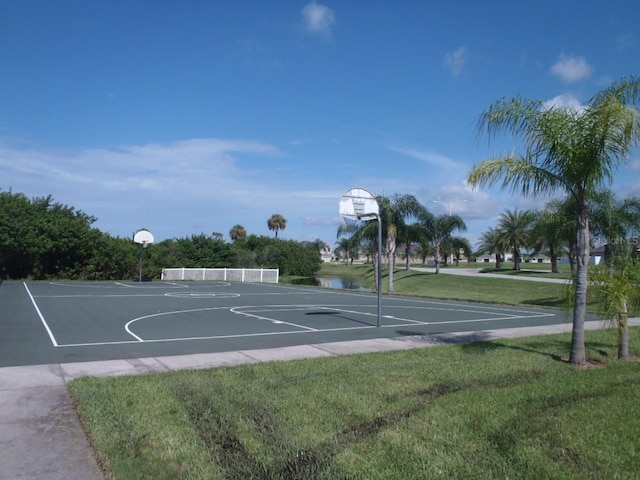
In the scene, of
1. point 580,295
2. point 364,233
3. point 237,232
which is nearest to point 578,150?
point 580,295

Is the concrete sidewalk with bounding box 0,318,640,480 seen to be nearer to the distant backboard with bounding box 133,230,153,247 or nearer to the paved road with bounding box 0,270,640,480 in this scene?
the paved road with bounding box 0,270,640,480

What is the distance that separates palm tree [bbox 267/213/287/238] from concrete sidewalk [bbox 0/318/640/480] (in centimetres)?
9298

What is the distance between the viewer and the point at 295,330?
1509 cm

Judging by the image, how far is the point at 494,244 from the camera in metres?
59.3

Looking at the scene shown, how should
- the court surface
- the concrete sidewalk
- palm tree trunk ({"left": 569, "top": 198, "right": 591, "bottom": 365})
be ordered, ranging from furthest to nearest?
the court surface, palm tree trunk ({"left": 569, "top": 198, "right": 591, "bottom": 365}), the concrete sidewalk

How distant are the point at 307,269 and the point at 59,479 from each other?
6510 cm

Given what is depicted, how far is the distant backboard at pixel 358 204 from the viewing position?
52.7 feet

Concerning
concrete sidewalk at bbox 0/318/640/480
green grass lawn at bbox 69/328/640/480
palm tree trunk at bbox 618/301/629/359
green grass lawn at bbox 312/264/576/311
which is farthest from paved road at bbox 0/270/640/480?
green grass lawn at bbox 312/264/576/311

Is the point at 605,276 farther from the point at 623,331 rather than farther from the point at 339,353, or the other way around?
the point at 339,353

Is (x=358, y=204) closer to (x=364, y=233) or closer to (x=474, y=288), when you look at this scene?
(x=364, y=233)

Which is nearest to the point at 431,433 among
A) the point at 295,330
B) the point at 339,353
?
the point at 339,353

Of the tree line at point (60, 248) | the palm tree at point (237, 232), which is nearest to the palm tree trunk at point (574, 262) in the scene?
the tree line at point (60, 248)

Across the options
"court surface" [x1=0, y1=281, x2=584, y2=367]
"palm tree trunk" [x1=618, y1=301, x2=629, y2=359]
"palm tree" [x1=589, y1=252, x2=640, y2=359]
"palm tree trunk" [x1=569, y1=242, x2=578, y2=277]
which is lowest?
"court surface" [x1=0, y1=281, x2=584, y2=367]

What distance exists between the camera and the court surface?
1177 cm
